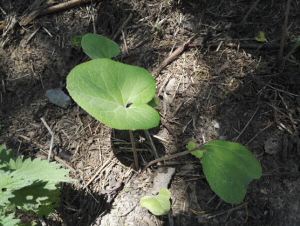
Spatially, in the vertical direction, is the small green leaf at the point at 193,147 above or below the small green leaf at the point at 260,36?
below

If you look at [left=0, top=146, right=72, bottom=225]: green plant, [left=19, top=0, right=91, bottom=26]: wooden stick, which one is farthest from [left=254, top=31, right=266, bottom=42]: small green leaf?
[left=0, top=146, right=72, bottom=225]: green plant

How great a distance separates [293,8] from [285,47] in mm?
406

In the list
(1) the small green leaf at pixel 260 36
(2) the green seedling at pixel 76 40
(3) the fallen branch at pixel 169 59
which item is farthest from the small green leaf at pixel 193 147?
(2) the green seedling at pixel 76 40

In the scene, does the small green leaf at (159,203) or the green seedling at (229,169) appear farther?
the small green leaf at (159,203)

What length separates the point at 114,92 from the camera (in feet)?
4.83

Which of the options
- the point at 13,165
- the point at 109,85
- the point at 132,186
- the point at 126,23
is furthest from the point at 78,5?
the point at 132,186

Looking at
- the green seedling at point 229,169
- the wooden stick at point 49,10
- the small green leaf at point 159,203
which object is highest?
the wooden stick at point 49,10

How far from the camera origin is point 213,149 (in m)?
1.51

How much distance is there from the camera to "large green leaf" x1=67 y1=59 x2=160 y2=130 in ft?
4.25

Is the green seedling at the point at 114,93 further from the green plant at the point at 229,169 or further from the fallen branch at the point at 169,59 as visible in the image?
the fallen branch at the point at 169,59

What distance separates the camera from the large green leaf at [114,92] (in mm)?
1295

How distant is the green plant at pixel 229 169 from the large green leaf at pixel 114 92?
414mm

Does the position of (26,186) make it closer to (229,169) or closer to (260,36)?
(229,169)

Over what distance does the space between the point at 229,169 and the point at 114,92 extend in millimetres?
785
